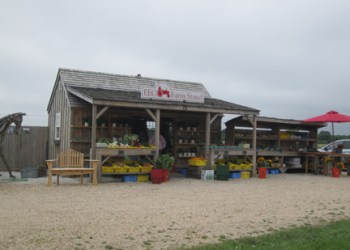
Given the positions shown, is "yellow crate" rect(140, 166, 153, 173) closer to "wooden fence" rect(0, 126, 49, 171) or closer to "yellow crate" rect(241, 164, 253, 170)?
"yellow crate" rect(241, 164, 253, 170)

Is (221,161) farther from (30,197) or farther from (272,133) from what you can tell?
(30,197)

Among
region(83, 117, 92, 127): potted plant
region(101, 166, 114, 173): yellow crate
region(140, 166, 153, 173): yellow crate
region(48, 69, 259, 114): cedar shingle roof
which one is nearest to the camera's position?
region(101, 166, 114, 173): yellow crate

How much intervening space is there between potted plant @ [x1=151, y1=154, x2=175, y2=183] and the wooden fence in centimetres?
571

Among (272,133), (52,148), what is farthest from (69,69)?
(272,133)

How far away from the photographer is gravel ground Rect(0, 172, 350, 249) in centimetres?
569

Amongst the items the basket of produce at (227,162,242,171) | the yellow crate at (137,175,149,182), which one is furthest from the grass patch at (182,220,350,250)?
the basket of produce at (227,162,242,171)

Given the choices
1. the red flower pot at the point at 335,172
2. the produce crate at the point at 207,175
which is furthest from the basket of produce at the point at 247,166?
the red flower pot at the point at 335,172

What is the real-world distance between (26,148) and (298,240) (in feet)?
42.4

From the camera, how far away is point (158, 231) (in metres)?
6.22

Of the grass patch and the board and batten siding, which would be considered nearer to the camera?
the grass patch

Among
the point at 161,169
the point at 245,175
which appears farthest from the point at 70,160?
the point at 245,175

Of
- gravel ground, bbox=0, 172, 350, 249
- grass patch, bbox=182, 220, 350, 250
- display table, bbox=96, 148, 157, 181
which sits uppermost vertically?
display table, bbox=96, 148, 157, 181

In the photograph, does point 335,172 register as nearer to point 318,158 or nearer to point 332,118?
point 318,158

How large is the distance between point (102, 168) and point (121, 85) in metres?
4.87
